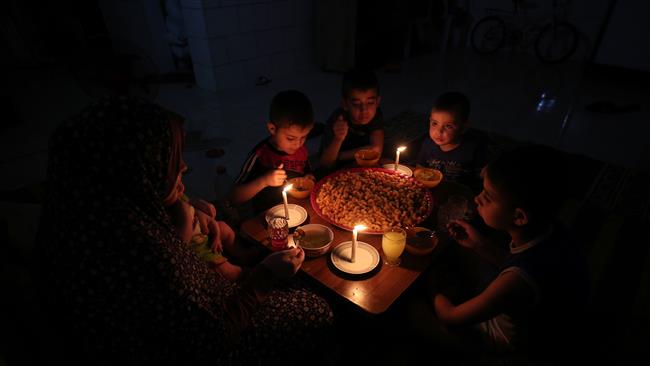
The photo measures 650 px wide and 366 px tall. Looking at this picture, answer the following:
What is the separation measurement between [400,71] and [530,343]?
6943 mm

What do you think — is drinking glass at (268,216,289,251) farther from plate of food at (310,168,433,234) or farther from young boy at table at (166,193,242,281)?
young boy at table at (166,193,242,281)

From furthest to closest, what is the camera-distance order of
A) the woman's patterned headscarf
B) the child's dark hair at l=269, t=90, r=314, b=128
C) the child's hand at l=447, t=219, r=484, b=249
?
the child's dark hair at l=269, t=90, r=314, b=128, the child's hand at l=447, t=219, r=484, b=249, the woman's patterned headscarf

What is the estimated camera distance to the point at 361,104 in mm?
2578

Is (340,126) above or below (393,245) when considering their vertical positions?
above

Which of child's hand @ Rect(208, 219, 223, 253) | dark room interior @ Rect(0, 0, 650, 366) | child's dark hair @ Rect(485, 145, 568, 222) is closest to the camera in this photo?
child's dark hair @ Rect(485, 145, 568, 222)

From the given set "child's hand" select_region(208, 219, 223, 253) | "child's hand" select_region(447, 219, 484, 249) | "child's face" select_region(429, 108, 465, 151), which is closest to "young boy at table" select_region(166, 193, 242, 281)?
"child's hand" select_region(208, 219, 223, 253)

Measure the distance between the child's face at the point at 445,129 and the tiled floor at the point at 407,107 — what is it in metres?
2.03

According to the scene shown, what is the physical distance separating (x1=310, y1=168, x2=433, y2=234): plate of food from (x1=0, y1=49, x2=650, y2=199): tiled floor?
168 cm

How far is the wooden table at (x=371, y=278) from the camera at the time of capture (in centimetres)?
132

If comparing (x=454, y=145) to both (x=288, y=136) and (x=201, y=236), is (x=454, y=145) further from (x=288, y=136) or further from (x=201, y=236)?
(x=201, y=236)

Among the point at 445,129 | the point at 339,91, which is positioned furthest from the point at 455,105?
the point at 339,91

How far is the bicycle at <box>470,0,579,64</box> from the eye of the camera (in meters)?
7.66

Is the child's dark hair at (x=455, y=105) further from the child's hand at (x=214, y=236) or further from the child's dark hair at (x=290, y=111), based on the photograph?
the child's hand at (x=214, y=236)

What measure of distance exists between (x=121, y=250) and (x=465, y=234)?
1.47 m
